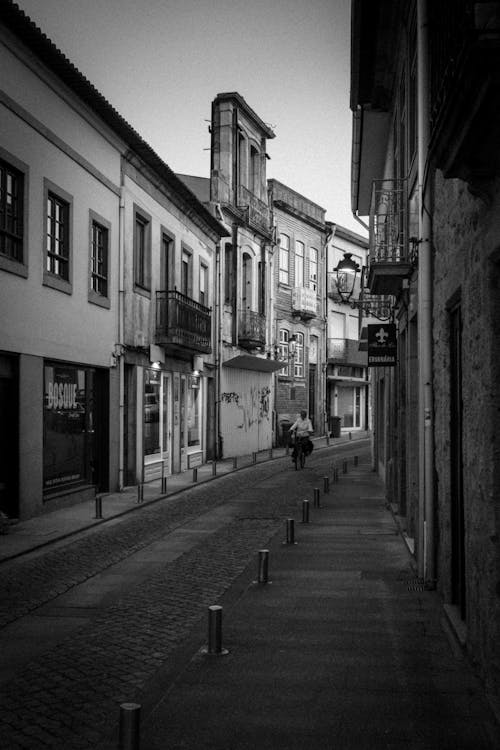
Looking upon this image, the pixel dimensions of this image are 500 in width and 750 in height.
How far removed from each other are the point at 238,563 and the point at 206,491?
8.29 metres

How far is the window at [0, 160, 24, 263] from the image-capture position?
12820 millimetres

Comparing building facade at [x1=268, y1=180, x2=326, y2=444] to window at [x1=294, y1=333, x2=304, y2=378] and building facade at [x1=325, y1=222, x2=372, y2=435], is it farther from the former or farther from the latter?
building facade at [x1=325, y1=222, x2=372, y2=435]

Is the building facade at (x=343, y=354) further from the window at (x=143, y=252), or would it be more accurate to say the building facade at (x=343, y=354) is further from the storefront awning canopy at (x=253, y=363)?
the window at (x=143, y=252)

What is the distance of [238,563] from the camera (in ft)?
32.7

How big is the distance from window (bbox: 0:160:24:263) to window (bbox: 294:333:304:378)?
2355 centimetres

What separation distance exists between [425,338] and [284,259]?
26.6 metres

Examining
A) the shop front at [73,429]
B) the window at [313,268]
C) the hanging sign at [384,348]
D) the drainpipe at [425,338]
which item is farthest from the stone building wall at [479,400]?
the window at [313,268]

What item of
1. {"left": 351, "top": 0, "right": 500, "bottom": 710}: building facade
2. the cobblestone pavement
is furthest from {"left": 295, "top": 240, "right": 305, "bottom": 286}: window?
the cobblestone pavement

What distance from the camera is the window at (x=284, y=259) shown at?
34.5 meters

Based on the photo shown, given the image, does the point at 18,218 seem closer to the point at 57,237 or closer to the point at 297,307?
the point at 57,237

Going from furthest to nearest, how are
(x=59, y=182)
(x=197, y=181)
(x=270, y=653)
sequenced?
(x=197, y=181) → (x=59, y=182) → (x=270, y=653)

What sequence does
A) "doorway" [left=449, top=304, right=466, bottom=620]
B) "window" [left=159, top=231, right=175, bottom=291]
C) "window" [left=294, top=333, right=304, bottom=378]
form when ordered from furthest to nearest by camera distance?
"window" [left=294, top=333, right=304, bottom=378], "window" [left=159, top=231, right=175, bottom=291], "doorway" [left=449, top=304, right=466, bottom=620]

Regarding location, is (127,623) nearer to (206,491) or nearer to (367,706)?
(367,706)

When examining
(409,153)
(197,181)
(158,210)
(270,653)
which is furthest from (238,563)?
(197,181)
